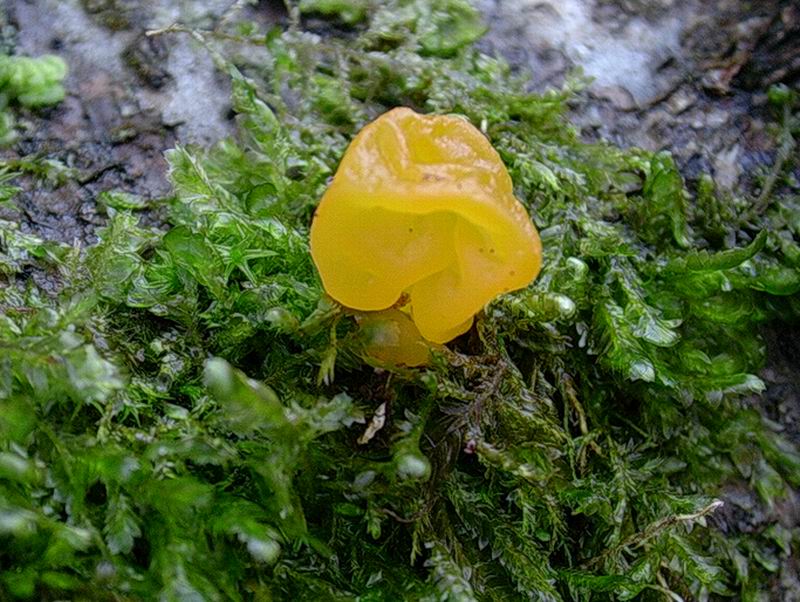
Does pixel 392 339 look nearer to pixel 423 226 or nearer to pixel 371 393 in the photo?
pixel 371 393

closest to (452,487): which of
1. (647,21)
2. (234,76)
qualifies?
(234,76)

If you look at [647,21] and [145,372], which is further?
[647,21]

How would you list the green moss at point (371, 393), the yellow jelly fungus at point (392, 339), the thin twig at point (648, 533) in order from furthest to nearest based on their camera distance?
the thin twig at point (648, 533)
the yellow jelly fungus at point (392, 339)
the green moss at point (371, 393)

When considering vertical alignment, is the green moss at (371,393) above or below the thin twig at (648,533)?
above

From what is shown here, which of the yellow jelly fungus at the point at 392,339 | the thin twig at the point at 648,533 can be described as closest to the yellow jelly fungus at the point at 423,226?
the yellow jelly fungus at the point at 392,339

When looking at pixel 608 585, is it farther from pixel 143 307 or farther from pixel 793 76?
pixel 793 76

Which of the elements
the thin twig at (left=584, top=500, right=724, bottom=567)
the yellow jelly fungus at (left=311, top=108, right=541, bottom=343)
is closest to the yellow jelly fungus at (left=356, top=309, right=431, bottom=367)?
the yellow jelly fungus at (left=311, top=108, right=541, bottom=343)

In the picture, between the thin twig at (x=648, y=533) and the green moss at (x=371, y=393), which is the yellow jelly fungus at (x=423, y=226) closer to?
the green moss at (x=371, y=393)

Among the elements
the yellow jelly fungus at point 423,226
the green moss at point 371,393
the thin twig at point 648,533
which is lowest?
the thin twig at point 648,533

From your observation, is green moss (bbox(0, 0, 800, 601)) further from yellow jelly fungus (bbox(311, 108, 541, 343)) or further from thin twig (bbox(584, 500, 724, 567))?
yellow jelly fungus (bbox(311, 108, 541, 343))
